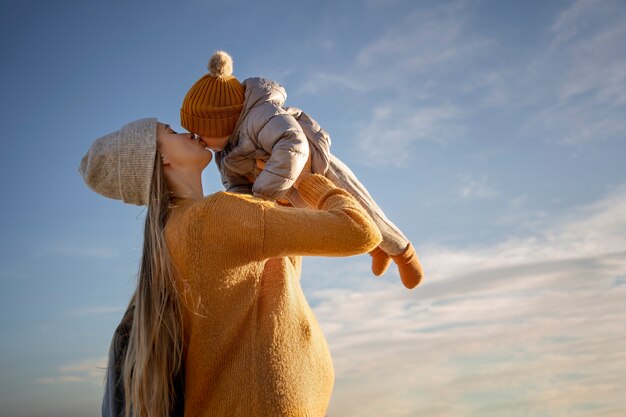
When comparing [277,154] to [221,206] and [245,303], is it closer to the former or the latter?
[221,206]

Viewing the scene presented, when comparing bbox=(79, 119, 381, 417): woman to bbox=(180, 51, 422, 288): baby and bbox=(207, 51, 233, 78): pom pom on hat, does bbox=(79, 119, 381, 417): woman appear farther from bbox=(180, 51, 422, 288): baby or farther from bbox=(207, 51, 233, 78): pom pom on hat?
bbox=(207, 51, 233, 78): pom pom on hat

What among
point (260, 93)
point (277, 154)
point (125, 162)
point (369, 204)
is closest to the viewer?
point (125, 162)

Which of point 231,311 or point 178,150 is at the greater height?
point 178,150

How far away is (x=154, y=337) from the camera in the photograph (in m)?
2.52

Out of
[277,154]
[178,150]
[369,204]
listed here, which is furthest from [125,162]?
[369,204]

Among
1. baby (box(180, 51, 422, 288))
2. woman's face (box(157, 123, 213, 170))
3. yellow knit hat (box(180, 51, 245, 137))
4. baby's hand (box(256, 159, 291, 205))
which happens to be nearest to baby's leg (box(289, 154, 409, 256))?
baby (box(180, 51, 422, 288))

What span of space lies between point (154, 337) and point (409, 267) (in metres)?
2.07

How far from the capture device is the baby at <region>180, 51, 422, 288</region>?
11.6 feet

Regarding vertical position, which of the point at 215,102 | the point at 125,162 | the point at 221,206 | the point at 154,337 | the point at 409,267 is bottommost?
the point at 154,337

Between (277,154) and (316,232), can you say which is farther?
(277,154)

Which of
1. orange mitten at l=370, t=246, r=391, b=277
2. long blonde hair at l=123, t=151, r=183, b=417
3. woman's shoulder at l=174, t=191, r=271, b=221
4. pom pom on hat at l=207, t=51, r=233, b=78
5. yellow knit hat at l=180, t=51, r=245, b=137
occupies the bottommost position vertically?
long blonde hair at l=123, t=151, r=183, b=417

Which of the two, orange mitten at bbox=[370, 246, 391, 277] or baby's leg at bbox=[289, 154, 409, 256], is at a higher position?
baby's leg at bbox=[289, 154, 409, 256]

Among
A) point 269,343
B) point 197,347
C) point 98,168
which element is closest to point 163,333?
point 197,347

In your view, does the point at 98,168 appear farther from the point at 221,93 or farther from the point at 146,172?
the point at 221,93
